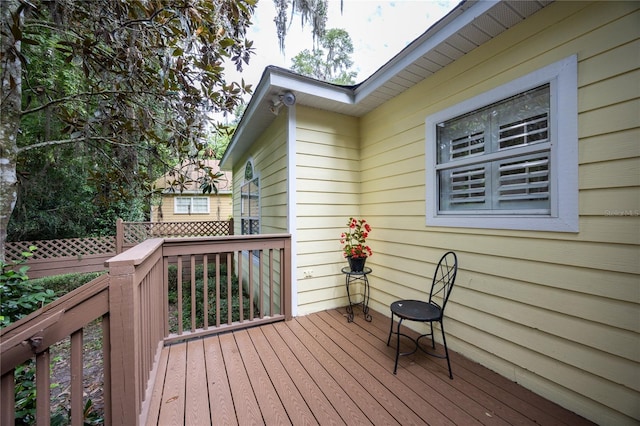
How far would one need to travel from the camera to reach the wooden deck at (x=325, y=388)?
5.13ft

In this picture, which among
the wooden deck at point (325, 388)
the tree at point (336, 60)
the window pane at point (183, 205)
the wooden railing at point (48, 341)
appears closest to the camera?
the wooden railing at point (48, 341)

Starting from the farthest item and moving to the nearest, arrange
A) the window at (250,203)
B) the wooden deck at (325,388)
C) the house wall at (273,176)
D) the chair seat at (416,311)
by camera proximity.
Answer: the window at (250,203) < the house wall at (273,176) < the chair seat at (416,311) < the wooden deck at (325,388)

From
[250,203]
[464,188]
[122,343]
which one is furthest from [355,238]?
[250,203]

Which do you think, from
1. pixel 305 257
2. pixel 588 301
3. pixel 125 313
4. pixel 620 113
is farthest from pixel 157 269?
pixel 620 113

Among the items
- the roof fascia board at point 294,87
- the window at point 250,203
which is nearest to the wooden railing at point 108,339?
the roof fascia board at point 294,87

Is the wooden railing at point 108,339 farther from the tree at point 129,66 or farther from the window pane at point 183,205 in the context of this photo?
the window pane at point 183,205

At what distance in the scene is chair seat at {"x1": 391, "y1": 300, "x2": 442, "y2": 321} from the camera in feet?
6.30

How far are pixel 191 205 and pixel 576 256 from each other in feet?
45.5

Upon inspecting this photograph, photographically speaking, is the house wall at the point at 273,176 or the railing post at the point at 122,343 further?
the house wall at the point at 273,176

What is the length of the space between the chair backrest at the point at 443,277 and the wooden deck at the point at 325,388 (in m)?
0.54

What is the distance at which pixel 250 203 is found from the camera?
216 inches

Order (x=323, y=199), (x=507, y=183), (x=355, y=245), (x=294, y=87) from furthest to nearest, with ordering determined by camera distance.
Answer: (x=323, y=199) → (x=355, y=245) → (x=294, y=87) → (x=507, y=183)

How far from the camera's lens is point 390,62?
2.55 metres

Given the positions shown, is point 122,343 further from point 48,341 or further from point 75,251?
point 75,251
